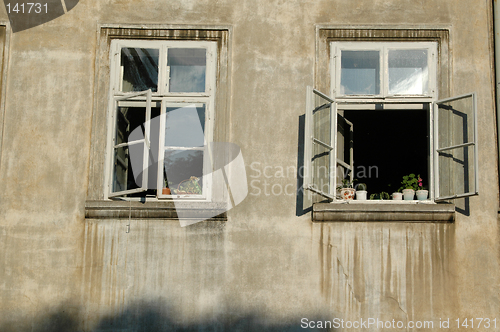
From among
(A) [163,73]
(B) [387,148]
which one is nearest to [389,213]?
(A) [163,73]

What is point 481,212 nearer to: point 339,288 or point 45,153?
point 339,288

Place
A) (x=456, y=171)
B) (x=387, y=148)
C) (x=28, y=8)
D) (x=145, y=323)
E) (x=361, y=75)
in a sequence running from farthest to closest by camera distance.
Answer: (x=387, y=148) → (x=28, y=8) → (x=361, y=75) → (x=456, y=171) → (x=145, y=323)

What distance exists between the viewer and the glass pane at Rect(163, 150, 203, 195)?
6.12 meters

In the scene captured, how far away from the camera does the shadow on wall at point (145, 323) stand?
5.64 metres

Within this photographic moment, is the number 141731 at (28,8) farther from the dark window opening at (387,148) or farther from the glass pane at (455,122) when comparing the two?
the dark window opening at (387,148)

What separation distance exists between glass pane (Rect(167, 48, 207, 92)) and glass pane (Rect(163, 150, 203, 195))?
695 millimetres

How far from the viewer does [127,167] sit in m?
6.39

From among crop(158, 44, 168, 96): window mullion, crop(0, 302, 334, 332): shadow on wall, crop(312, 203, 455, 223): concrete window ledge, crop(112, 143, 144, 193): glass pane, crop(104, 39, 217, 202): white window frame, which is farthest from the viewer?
crop(158, 44, 168, 96): window mullion

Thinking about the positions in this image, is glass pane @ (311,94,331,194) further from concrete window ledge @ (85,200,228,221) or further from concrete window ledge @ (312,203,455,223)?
concrete window ledge @ (85,200,228,221)

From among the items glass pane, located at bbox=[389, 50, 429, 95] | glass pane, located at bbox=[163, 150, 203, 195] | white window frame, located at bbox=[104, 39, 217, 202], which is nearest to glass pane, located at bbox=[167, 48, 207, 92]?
white window frame, located at bbox=[104, 39, 217, 202]

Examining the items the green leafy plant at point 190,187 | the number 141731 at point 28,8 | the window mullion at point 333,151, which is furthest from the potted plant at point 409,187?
the number 141731 at point 28,8

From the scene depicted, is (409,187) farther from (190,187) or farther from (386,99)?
(190,187)

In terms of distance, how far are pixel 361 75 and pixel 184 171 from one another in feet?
6.73

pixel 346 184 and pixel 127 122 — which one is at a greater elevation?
pixel 127 122
